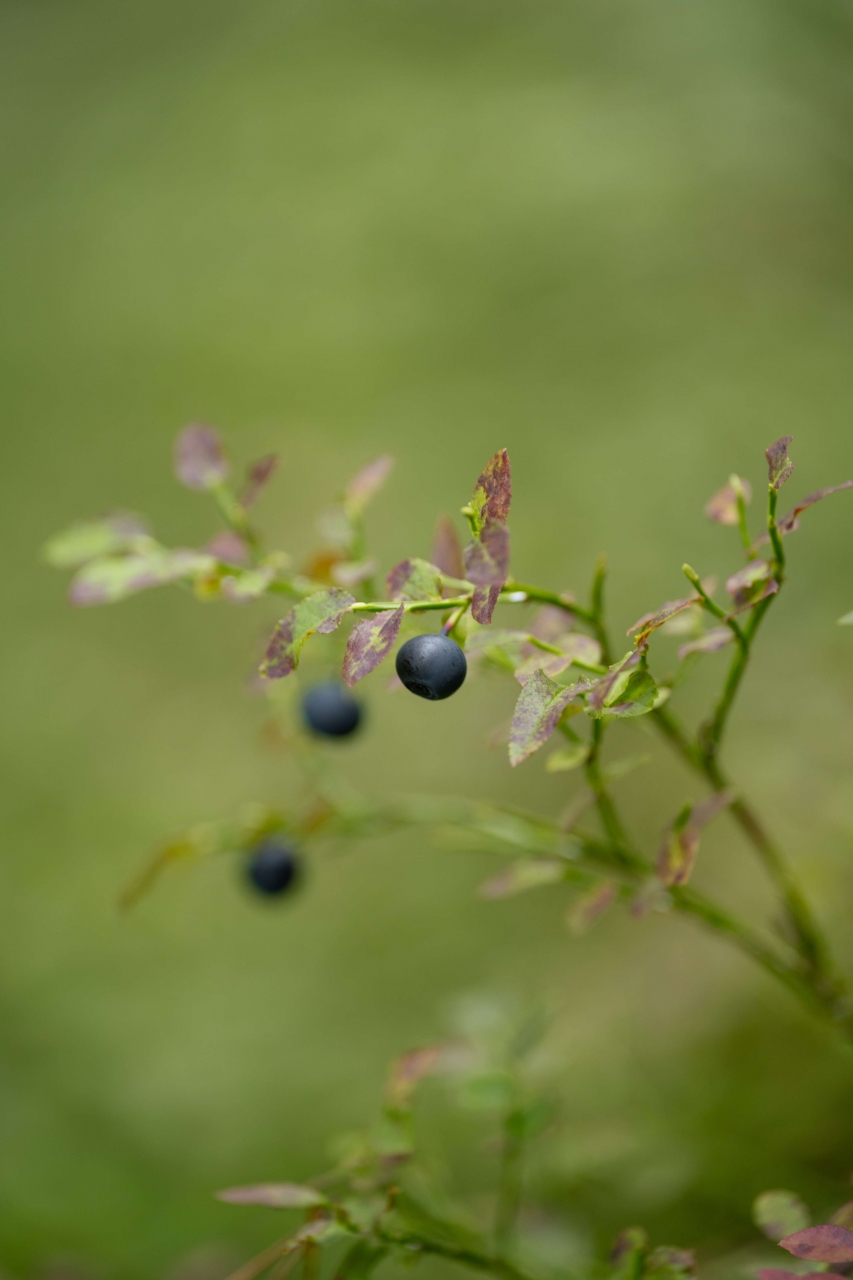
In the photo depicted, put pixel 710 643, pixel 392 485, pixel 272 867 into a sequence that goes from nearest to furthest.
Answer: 1. pixel 710 643
2. pixel 272 867
3. pixel 392 485

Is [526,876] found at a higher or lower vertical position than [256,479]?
lower

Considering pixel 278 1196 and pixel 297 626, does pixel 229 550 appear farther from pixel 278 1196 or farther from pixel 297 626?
pixel 278 1196

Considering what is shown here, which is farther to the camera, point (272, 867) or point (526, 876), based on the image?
point (272, 867)

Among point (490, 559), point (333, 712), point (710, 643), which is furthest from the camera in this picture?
point (333, 712)

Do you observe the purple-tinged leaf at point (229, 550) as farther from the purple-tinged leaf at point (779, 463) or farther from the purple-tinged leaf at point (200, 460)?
the purple-tinged leaf at point (779, 463)

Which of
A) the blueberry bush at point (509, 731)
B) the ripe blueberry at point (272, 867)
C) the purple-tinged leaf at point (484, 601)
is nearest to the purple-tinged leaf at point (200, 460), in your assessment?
the blueberry bush at point (509, 731)

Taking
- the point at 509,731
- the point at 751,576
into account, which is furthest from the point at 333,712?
the point at 751,576
